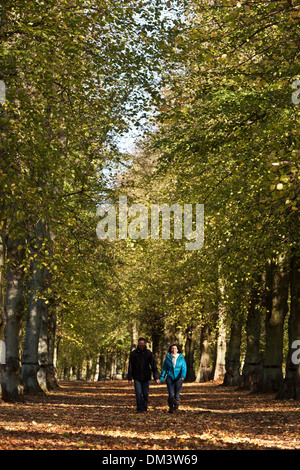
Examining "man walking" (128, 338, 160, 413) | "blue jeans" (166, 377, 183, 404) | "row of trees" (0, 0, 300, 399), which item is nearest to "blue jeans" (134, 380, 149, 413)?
"man walking" (128, 338, 160, 413)

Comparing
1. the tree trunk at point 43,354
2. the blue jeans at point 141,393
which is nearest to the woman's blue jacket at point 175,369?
the blue jeans at point 141,393

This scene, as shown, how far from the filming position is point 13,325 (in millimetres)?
18906

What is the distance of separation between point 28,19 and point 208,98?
21.8 ft

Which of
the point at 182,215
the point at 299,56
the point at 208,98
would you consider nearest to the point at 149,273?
the point at 182,215

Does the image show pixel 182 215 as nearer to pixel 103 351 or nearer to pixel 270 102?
pixel 270 102

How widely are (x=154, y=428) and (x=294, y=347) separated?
758 cm

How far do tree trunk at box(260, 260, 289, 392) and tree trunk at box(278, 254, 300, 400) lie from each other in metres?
2.41

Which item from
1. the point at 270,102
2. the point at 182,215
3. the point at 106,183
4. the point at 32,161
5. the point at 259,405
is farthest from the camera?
the point at 182,215

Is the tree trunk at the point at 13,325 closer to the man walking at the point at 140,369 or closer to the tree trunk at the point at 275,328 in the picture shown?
the man walking at the point at 140,369

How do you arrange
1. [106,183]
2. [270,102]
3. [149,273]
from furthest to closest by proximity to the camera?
[149,273] → [106,183] → [270,102]

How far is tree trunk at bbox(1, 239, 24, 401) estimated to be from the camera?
61.3 ft

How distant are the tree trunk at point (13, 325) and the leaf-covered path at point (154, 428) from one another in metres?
0.65

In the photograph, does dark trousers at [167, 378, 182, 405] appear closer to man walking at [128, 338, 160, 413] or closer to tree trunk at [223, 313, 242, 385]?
man walking at [128, 338, 160, 413]

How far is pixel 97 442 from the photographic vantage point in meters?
10.8
